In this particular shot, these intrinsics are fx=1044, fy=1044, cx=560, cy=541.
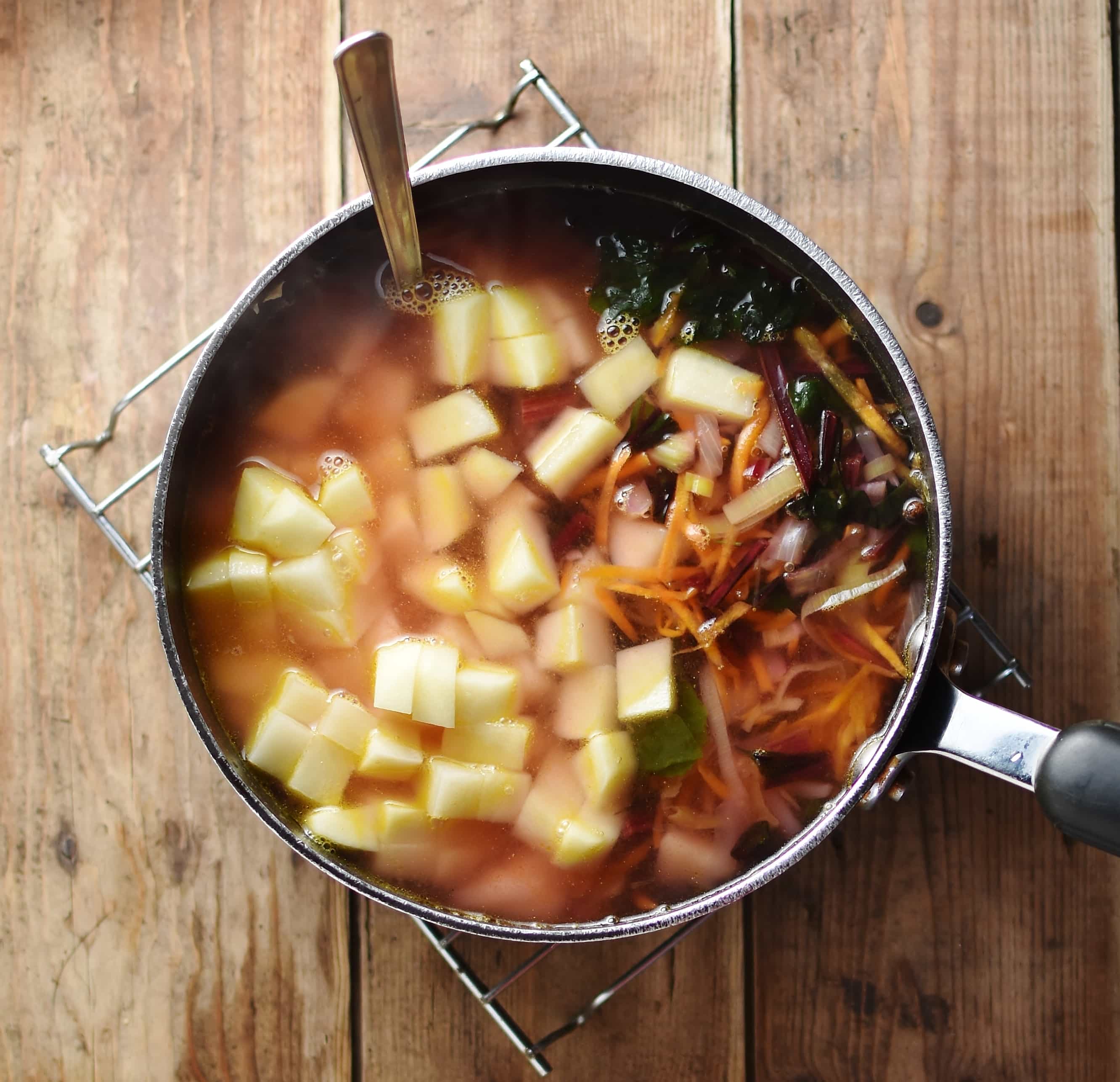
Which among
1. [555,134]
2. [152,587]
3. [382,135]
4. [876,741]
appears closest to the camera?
[382,135]

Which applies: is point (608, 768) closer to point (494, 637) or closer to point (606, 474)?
point (494, 637)

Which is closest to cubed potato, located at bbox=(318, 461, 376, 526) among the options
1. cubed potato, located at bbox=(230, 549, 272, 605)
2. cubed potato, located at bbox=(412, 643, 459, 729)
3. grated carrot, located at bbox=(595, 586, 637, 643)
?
cubed potato, located at bbox=(230, 549, 272, 605)

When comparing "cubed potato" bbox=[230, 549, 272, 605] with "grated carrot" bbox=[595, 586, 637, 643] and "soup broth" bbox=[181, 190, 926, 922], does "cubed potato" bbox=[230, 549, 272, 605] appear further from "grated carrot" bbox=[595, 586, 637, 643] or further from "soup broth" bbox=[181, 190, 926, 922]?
"grated carrot" bbox=[595, 586, 637, 643]

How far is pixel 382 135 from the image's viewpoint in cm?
104

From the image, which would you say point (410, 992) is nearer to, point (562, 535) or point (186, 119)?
point (562, 535)

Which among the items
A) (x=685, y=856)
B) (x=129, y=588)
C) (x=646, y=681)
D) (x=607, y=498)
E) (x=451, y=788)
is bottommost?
(x=685, y=856)

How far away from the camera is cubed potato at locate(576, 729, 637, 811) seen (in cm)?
134

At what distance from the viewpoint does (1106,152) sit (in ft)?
5.28

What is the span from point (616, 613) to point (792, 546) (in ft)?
0.81

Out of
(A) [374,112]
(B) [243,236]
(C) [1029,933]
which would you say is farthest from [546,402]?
(C) [1029,933]

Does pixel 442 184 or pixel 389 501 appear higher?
pixel 442 184

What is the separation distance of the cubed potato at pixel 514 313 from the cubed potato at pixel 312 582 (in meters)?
0.38

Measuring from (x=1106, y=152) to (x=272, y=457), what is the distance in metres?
1.34

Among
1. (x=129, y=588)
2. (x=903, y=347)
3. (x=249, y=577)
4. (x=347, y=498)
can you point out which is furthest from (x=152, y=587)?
(x=903, y=347)
